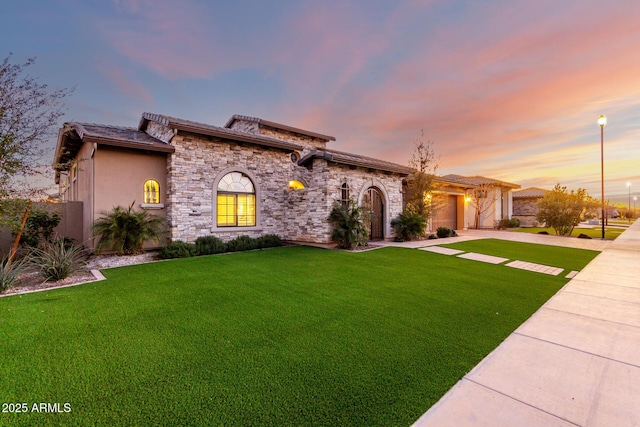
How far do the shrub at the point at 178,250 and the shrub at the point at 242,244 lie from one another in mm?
1331

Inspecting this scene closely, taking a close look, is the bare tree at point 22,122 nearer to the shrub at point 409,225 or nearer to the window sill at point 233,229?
the window sill at point 233,229

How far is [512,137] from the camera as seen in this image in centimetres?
1631

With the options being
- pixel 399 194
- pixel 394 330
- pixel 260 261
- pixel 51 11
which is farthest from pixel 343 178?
pixel 51 11

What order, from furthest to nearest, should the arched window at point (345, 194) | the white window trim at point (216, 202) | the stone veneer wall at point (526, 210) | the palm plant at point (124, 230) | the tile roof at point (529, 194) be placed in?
1. the tile roof at point (529, 194)
2. the stone veneer wall at point (526, 210)
3. the arched window at point (345, 194)
4. the white window trim at point (216, 202)
5. the palm plant at point (124, 230)

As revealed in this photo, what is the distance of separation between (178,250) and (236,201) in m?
3.10

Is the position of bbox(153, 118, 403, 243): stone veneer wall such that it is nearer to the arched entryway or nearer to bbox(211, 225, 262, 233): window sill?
bbox(211, 225, 262, 233): window sill

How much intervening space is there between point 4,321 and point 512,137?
2181 centimetres

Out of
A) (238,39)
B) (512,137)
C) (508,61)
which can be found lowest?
(512,137)

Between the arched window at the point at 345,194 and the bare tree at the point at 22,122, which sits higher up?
the bare tree at the point at 22,122

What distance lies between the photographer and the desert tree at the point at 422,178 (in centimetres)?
1415

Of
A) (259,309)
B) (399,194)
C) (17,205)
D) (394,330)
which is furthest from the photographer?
(399,194)

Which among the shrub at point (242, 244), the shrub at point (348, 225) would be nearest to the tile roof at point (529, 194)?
the shrub at point (348, 225)

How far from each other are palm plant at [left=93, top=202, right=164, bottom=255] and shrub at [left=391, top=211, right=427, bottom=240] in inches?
419

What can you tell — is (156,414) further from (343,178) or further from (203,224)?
(343,178)
